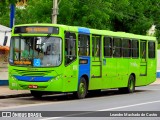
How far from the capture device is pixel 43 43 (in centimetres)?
2034

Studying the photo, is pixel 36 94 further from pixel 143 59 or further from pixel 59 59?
pixel 143 59

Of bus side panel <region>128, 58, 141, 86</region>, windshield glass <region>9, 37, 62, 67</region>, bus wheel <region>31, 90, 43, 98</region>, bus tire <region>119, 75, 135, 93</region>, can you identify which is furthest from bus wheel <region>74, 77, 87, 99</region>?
bus tire <region>119, 75, 135, 93</region>

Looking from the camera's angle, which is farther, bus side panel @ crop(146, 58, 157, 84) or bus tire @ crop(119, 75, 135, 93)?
bus side panel @ crop(146, 58, 157, 84)

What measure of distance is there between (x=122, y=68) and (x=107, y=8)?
60.8 feet

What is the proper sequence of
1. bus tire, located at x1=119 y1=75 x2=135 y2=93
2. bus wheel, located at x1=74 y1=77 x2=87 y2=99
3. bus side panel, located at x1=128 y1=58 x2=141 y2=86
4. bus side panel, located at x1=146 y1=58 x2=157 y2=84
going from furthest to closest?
1. bus side panel, located at x1=146 y1=58 x2=157 y2=84
2. bus tire, located at x1=119 y1=75 x2=135 y2=93
3. bus side panel, located at x1=128 y1=58 x2=141 y2=86
4. bus wheel, located at x1=74 y1=77 x2=87 y2=99

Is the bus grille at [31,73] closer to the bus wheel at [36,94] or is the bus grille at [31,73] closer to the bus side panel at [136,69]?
the bus wheel at [36,94]

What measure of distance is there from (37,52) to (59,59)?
90 cm

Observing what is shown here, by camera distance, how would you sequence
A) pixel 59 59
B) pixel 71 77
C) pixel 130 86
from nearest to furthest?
pixel 59 59 < pixel 71 77 < pixel 130 86

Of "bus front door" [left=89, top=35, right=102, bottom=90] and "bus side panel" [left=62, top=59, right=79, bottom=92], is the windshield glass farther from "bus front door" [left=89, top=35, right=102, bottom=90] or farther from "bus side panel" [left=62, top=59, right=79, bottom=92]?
"bus front door" [left=89, top=35, right=102, bottom=90]

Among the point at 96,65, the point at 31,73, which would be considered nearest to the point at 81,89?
the point at 96,65

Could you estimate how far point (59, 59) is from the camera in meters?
20.2

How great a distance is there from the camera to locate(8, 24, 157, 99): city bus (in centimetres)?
2016

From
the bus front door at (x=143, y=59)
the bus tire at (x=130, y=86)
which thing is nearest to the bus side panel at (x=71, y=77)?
the bus tire at (x=130, y=86)

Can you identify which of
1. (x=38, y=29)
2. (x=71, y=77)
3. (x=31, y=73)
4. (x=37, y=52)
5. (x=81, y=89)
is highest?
(x=38, y=29)
